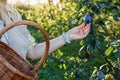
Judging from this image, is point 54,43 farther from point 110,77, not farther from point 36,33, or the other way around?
point 36,33

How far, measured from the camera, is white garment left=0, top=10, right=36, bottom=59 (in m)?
2.29

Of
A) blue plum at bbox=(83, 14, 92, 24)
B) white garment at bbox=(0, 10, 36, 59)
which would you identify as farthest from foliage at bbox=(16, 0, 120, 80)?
white garment at bbox=(0, 10, 36, 59)

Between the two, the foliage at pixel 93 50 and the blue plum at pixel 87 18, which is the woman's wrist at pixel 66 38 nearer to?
the blue plum at pixel 87 18

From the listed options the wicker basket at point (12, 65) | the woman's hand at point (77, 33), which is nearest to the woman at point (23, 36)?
the woman's hand at point (77, 33)

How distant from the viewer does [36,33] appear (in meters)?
6.21

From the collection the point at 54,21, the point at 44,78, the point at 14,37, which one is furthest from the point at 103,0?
the point at 54,21

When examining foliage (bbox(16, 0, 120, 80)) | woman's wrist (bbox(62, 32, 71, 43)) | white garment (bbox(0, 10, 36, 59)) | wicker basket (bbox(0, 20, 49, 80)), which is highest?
wicker basket (bbox(0, 20, 49, 80))

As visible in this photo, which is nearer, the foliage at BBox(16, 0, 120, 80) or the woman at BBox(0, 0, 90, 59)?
the woman at BBox(0, 0, 90, 59)

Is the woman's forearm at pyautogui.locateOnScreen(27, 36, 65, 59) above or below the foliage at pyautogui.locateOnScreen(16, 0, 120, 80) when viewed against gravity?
above

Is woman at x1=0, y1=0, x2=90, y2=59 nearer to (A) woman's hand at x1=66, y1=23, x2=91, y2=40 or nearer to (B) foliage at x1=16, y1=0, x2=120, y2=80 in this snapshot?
(A) woman's hand at x1=66, y1=23, x2=91, y2=40

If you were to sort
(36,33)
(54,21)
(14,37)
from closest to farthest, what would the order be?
(14,37) → (54,21) → (36,33)

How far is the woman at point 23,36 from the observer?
231 cm

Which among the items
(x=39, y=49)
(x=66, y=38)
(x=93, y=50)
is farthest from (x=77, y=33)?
(x=93, y=50)

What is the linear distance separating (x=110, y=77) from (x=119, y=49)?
0.42m
